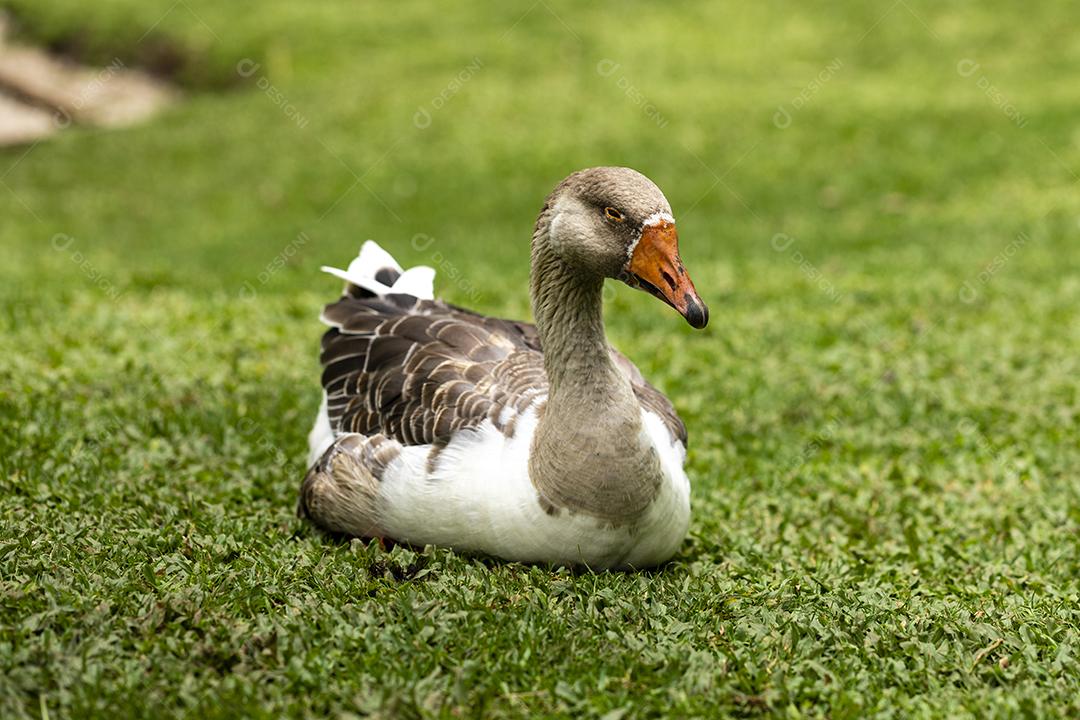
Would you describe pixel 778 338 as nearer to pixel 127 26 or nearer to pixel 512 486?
pixel 512 486

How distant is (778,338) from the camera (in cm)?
944

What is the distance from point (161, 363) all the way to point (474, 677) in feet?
16.6

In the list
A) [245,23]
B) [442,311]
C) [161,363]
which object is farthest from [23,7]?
[442,311]

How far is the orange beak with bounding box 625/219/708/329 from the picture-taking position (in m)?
4.48

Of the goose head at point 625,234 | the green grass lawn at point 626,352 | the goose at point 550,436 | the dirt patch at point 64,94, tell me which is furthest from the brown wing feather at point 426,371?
the dirt patch at point 64,94

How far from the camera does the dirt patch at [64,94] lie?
21.6 metres

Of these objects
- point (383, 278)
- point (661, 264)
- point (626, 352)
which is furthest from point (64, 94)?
point (661, 264)

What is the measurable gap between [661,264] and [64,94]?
22426 mm

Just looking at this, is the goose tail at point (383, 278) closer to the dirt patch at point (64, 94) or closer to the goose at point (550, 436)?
the goose at point (550, 436)

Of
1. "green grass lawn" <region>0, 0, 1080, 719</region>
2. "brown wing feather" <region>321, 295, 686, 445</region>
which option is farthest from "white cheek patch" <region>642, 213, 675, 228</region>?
"green grass lawn" <region>0, 0, 1080, 719</region>

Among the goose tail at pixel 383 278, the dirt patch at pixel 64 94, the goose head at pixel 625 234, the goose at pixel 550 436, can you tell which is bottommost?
the goose at pixel 550 436

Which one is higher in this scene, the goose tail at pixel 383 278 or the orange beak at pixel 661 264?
the goose tail at pixel 383 278

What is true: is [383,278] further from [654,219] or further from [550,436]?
[654,219]

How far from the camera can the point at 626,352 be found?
9.21m
